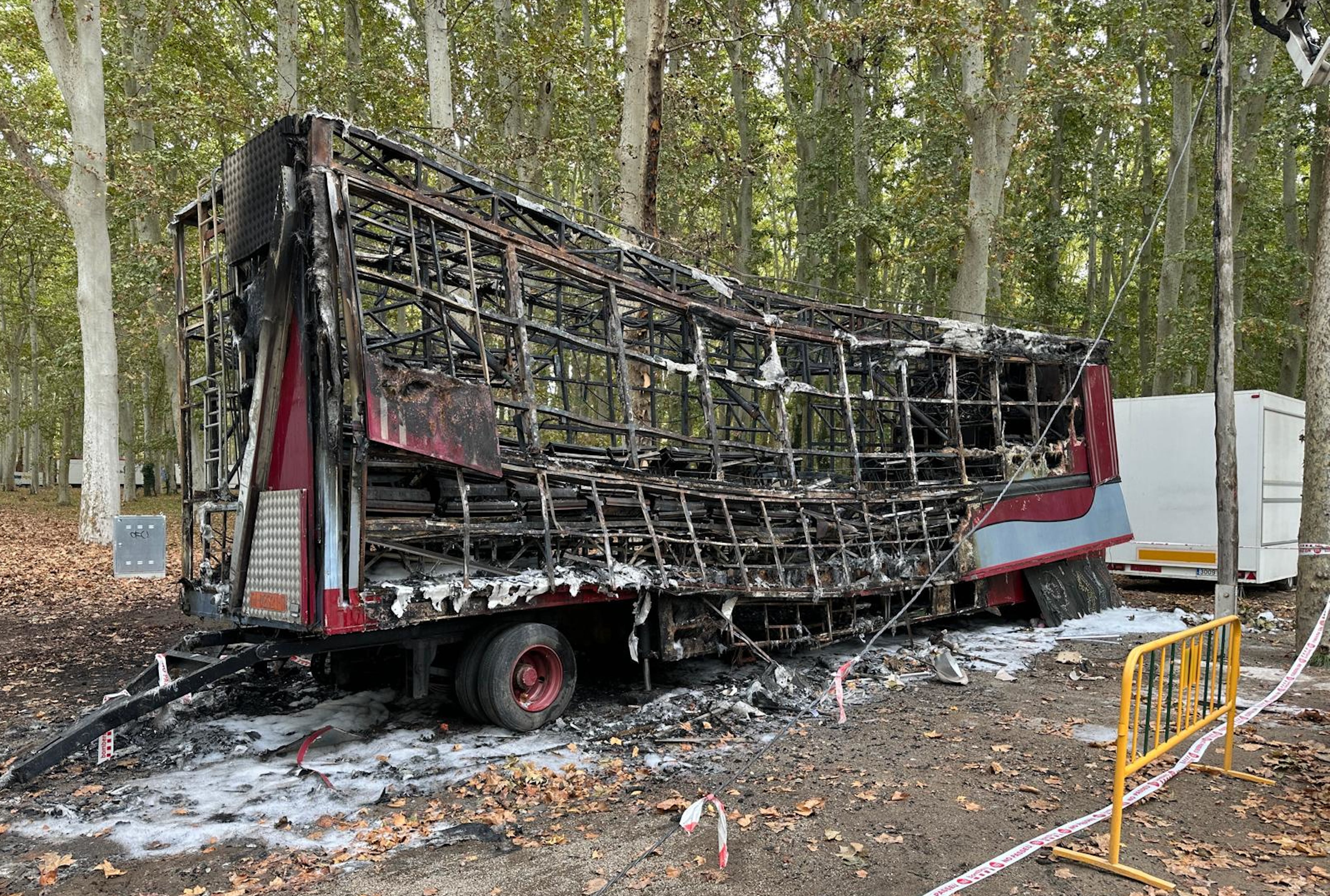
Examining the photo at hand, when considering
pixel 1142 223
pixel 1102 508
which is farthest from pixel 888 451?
pixel 1142 223

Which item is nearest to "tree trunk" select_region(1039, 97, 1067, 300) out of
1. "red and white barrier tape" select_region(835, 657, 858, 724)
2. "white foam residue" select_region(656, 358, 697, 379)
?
"red and white barrier tape" select_region(835, 657, 858, 724)

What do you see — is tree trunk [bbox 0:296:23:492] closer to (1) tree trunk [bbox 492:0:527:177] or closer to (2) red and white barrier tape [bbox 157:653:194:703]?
(1) tree trunk [bbox 492:0:527:177]

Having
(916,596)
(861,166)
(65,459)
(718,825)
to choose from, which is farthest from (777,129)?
(718,825)

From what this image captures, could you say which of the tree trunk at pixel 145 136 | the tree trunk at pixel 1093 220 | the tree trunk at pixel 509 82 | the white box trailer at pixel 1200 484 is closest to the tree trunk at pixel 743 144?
the tree trunk at pixel 509 82

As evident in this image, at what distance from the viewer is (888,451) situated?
11680 mm

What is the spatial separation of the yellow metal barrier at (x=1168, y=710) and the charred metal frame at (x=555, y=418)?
345 cm

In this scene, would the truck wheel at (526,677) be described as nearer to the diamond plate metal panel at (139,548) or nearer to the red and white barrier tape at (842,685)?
the red and white barrier tape at (842,685)

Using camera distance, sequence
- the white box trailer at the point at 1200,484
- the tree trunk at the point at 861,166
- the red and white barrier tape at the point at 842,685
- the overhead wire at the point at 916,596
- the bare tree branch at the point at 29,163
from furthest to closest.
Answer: the tree trunk at the point at 861,166 → the bare tree branch at the point at 29,163 → the white box trailer at the point at 1200,484 → the red and white barrier tape at the point at 842,685 → the overhead wire at the point at 916,596

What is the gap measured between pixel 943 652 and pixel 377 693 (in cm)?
559

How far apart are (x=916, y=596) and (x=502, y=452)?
419cm

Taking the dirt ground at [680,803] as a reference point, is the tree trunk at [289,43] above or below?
above

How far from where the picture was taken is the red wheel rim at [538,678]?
6.74 m

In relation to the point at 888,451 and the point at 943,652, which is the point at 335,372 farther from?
the point at 888,451

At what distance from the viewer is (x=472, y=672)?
21.4 ft
